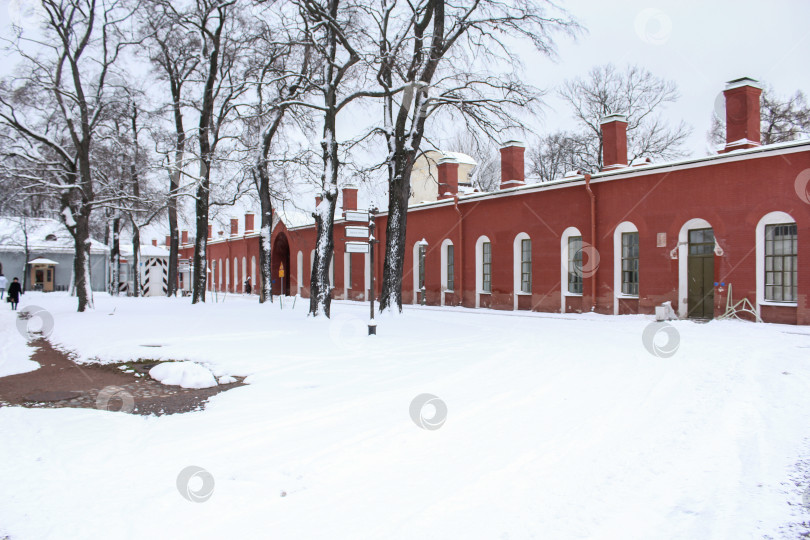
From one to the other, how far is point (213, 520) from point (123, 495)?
2.67ft

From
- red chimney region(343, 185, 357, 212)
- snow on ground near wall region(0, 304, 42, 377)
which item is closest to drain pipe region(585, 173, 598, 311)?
snow on ground near wall region(0, 304, 42, 377)

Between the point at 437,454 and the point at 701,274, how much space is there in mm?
14845

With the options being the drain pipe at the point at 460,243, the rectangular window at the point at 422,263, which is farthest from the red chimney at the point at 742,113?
the rectangular window at the point at 422,263

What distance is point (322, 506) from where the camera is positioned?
3.81 metres

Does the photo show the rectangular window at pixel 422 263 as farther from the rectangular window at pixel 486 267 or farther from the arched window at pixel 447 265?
the rectangular window at pixel 486 267

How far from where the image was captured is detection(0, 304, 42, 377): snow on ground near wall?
9176mm

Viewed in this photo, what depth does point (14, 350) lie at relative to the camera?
37.2 feet

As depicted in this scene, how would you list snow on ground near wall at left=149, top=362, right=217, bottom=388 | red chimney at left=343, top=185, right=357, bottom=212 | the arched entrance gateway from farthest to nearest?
the arched entrance gateway → red chimney at left=343, top=185, right=357, bottom=212 → snow on ground near wall at left=149, top=362, right=217, bottom=388

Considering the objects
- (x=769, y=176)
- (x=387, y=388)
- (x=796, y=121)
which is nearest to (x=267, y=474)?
(x=387, y=388)

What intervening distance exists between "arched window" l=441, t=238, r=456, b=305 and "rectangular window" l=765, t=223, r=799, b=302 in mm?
13378

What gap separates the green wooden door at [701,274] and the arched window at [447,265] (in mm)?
11264

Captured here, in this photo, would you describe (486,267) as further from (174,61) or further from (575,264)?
(174,61)

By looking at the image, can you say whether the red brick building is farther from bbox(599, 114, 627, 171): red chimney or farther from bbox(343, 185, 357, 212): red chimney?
bbox(343, 185, 357, 212): red chimney

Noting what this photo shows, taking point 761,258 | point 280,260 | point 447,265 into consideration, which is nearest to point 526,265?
point 447,265
